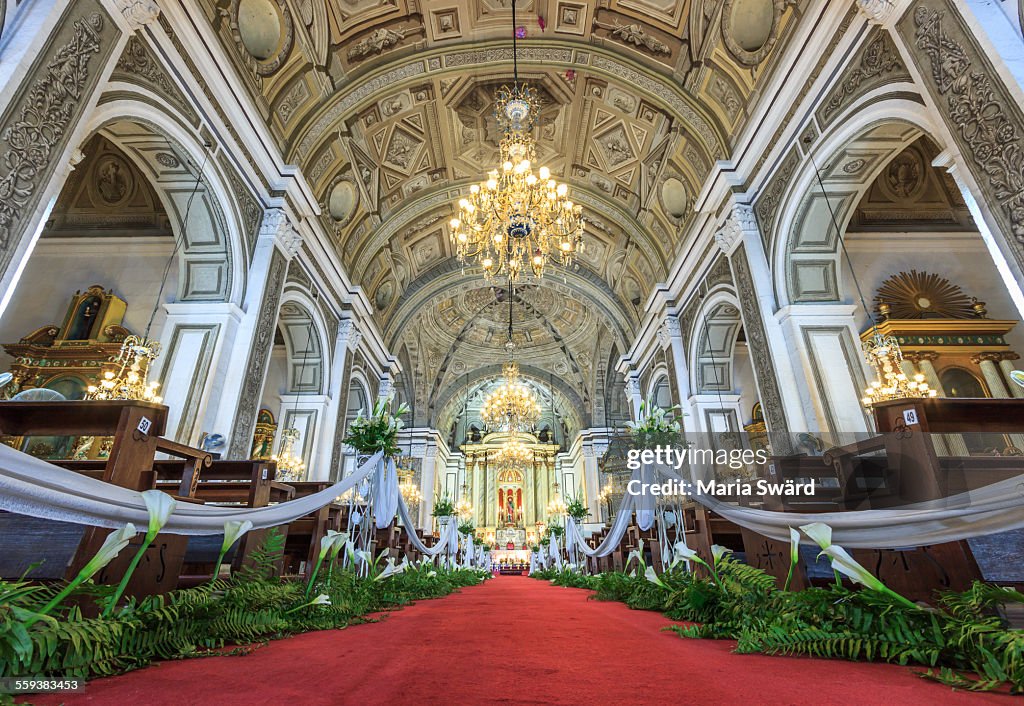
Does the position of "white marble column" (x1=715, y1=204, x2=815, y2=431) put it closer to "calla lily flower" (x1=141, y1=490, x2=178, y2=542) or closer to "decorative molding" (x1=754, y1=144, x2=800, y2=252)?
"decorative molding" (x1=754, y1=144, x2=800, y2=252)

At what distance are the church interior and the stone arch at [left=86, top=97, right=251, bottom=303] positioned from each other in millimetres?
50

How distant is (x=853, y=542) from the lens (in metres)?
2.09

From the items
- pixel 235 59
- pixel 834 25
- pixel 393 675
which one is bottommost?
pixel 393 675

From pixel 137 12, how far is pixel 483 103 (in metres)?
6.83

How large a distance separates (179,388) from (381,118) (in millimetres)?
6641

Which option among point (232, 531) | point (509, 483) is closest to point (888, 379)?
point (232, 531)

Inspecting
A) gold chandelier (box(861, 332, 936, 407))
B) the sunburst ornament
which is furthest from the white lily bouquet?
the sunburst ornament

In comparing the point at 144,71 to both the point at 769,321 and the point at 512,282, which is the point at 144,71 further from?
the point at 769,321

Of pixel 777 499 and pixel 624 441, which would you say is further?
pixel 624 441

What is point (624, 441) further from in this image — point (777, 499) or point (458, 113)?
point (777, 499)

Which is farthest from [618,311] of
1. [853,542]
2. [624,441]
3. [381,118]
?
[853,542]

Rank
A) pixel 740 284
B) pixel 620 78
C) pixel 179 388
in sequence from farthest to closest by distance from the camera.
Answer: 1. pixel 620 78
2. pixel 740 284
3. pixel 179 388

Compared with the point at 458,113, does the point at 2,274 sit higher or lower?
lower

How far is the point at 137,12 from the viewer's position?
15.7ft
